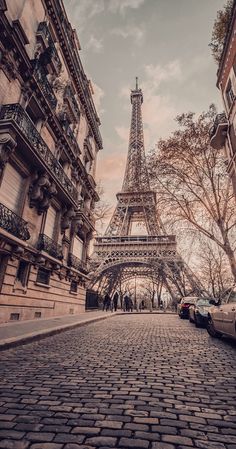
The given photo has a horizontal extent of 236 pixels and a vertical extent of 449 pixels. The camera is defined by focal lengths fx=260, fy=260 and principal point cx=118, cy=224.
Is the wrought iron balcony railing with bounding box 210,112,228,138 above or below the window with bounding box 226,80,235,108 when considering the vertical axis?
below

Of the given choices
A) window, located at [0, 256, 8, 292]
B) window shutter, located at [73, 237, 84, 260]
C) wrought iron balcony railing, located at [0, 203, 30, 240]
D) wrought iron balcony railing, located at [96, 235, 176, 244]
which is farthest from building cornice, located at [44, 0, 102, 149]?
wrought iron balcony railing, located at [96, 235, 176, 244]

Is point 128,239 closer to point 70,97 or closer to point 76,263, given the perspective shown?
point 76,263

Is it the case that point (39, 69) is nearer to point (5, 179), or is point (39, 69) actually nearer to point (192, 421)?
→ point (5, 179)

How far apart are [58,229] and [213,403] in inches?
534

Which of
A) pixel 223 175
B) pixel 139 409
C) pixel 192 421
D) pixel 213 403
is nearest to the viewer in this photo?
pixel 192 421

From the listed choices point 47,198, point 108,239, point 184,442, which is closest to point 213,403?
point 184,442

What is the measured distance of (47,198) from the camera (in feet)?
44.0

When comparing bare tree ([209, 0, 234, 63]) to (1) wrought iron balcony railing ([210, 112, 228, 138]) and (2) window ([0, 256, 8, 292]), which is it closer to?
(1) wrought iron balcony railing ([210, 112, 228, 138])

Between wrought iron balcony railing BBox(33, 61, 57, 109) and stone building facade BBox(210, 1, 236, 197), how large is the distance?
30.8 ft

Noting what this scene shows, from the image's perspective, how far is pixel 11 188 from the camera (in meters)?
11.0

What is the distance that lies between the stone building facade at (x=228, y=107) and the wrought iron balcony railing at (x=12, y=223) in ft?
37.4

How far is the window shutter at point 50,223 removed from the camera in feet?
47.6

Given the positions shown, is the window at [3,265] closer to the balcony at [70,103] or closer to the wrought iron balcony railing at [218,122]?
the balcony at [70,103]

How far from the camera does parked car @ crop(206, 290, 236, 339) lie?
6.75m
